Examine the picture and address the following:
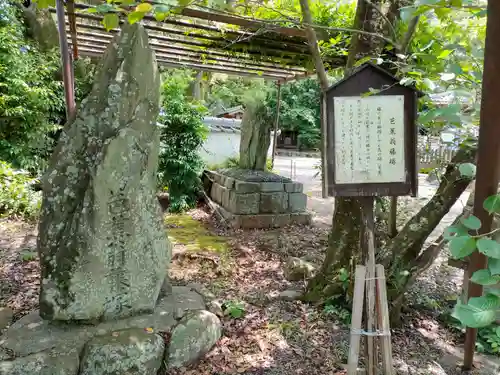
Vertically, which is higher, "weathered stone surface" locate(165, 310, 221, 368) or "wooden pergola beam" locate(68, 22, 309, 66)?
"wooden pergola beam" locate(68, 22, 309, 66)

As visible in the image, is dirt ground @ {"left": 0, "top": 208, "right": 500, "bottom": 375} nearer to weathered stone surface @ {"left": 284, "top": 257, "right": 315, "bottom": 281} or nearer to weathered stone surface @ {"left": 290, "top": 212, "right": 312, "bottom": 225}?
weathered stone surface @ {"left": 284, "top": 257, "right": 315, "bottom": 281}

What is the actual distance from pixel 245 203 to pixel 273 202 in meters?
0.52

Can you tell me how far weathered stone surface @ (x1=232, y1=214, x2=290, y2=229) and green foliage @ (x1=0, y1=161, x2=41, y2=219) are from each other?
329 centimetres

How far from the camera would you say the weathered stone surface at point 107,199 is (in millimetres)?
2559

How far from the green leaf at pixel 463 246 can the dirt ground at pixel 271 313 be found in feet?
5.52

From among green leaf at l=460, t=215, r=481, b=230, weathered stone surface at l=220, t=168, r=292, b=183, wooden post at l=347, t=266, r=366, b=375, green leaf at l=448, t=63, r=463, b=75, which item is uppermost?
green leaf at l=448, t=63, r=463, b=75

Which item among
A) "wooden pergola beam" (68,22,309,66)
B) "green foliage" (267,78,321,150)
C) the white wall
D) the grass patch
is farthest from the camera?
"green foliage" (267,78,321,150)

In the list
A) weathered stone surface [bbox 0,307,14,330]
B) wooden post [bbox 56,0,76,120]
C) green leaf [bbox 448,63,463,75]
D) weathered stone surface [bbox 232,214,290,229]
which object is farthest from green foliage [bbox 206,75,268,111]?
green leaf [bbox 448,63,463,75]

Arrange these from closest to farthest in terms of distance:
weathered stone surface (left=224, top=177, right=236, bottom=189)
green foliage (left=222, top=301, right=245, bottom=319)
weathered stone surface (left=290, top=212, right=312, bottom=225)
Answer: green foliage (left=222, top=301, right=245, bottom=319) → weathered stone surface (left=290, top=212, right=312, bottom=225) → weathered stone surface (left=224, top=177, right=236, bottom=189)

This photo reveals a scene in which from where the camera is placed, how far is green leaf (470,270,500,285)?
4.03ft

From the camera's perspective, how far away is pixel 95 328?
257cm

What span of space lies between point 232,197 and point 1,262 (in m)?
3.66

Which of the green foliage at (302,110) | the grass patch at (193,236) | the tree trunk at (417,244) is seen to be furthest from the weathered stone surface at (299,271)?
the green foliage at (302,110)

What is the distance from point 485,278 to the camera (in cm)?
125
